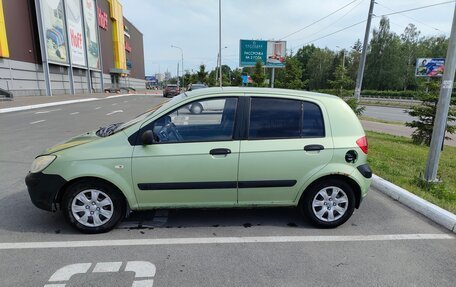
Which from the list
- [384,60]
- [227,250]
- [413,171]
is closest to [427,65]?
[384,60]

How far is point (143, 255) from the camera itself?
322cm

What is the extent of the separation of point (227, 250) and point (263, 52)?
2812cm

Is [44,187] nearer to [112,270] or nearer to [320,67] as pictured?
[112,270]

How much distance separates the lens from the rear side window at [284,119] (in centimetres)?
374

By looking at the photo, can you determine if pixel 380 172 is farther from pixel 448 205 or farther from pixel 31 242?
pixel 31 242

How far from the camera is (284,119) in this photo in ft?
12.4

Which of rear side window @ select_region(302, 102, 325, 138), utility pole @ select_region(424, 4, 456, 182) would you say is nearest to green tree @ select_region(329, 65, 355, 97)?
utility pole @ select_region(424, 4, 456, 182)

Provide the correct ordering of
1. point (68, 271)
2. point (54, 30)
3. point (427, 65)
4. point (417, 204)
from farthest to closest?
point (427, 65) < point (54, 30) < point (417, 204) < point (68, 271)

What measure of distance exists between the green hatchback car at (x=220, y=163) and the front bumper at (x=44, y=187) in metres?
0.01

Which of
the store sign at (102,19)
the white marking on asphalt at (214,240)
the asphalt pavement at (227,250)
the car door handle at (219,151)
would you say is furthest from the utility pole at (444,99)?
the store sign at (102,19)

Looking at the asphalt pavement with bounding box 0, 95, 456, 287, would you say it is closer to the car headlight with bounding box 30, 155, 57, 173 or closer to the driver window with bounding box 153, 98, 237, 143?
the car headlight with bounding box 30, 155, 57, 173

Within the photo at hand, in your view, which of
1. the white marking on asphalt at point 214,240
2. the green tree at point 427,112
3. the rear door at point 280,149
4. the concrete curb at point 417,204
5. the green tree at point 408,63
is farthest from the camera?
the green tree at point 408,63

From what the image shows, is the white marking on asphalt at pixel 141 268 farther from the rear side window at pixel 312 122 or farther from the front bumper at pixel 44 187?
the rear side window at pixel 312 122

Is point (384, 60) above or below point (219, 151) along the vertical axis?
above
